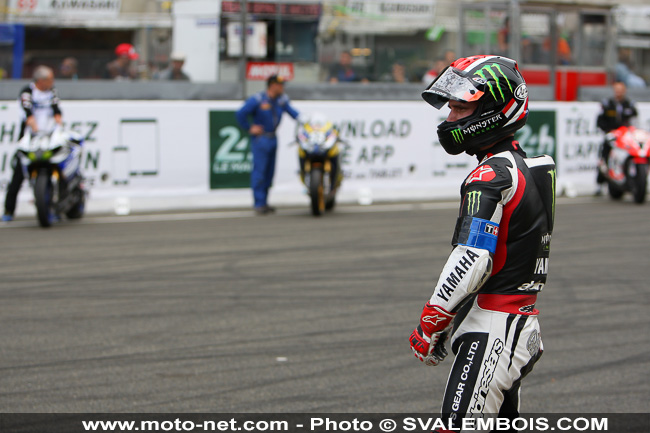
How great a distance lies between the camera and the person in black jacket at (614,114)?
15.0 meters

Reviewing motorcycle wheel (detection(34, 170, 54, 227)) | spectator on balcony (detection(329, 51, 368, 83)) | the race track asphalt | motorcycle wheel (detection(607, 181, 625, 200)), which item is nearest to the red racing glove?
the race track asphalt

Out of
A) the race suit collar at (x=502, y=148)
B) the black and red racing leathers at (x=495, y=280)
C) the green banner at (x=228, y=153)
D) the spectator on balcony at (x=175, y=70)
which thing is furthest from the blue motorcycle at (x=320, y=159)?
the black and red racing leathers at (x=495, y=280)

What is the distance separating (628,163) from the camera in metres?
14.2

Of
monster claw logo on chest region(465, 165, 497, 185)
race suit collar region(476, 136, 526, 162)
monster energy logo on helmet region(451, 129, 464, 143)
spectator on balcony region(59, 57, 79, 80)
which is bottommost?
monster claw logo on chest region(465, 165, 497, 185)

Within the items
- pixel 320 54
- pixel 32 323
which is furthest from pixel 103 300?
pixel 320 54

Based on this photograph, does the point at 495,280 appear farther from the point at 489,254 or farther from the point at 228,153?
the point at 228,153

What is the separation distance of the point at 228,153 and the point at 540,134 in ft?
18.4

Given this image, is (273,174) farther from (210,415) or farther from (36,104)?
(210,415)

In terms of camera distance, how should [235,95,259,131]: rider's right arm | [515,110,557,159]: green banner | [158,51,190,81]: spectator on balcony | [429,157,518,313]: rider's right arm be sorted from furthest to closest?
[515,110,557,159]: green banner < [158,51,190,81]: spectator on balcony < [235,95,259,131]: rider's right arm < [429,157,518,313]: rider's right arm

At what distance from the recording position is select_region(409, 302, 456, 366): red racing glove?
3059 mm

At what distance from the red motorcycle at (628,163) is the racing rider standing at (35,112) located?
8.30 m

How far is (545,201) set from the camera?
320 centimetres

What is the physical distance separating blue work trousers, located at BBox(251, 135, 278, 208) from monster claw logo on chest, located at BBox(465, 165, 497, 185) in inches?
413

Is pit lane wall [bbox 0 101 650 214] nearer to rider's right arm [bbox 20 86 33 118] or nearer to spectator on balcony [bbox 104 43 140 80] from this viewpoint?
rider's right arm [bbox 20 86 33 118]
